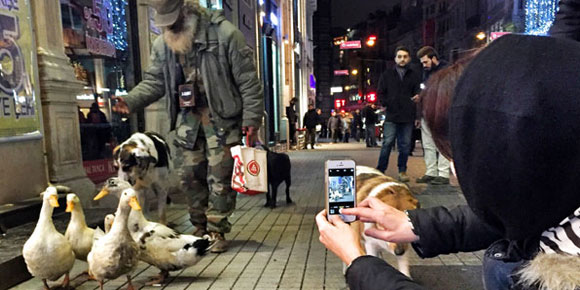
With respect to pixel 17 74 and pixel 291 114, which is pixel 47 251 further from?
pixel 291 114

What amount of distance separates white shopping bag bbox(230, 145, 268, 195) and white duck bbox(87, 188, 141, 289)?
115cm

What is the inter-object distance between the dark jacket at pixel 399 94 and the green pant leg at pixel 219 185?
3625 millimetres

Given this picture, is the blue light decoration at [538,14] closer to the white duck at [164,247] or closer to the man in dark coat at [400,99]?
the man in dark coat at [400,99]

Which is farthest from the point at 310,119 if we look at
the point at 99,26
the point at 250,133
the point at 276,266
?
the point at 276,266

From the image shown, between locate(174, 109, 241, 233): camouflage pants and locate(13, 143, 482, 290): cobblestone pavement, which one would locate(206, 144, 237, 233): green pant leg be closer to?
locate(174, 109, 241, 233): camouflage pants

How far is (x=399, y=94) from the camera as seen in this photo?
652cm

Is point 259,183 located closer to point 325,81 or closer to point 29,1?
point 29,1

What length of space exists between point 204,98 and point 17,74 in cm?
215

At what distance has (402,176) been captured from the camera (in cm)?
696

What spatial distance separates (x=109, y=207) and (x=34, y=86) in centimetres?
159

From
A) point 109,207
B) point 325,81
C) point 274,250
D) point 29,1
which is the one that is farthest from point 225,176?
point 325,81

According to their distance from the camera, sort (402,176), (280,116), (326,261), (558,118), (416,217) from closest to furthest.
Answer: (558,118)
(416,217)
(326,261)
(402,176)
(280,116)

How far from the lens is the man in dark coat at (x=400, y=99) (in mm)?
6531

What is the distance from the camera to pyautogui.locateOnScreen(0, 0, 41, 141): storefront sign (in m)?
4.08
